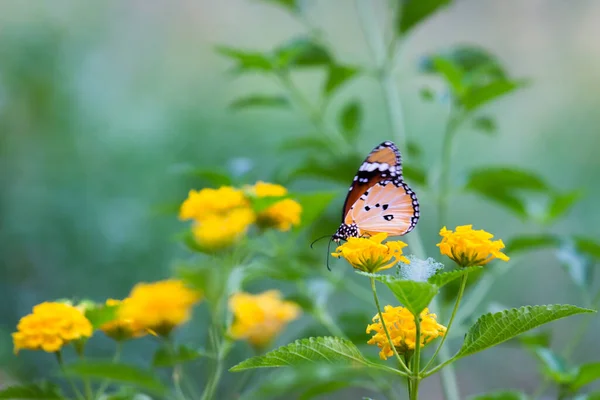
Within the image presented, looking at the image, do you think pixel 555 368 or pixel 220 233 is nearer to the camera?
pixel 220 233

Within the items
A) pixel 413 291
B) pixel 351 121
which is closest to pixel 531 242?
pixel 351 121

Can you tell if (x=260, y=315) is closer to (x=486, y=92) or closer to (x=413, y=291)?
(x=413, y=291)

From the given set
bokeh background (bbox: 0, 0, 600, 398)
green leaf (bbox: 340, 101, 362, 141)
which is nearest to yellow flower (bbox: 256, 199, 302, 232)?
green leaf (bbox: 340, 101, 362, 141)

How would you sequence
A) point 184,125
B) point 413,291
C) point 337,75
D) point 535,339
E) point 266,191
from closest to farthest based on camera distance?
1. point 413,291
2. point 266,191
3. point 535,339
4. point 337,75
5. point 184,125

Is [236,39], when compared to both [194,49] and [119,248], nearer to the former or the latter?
[194,49]

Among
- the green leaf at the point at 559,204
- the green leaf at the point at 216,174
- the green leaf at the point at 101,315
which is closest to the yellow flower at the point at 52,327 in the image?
the green leaf at the point at 101,315

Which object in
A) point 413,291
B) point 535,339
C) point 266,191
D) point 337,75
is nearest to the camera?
point 413,291
